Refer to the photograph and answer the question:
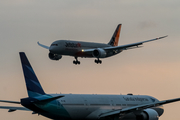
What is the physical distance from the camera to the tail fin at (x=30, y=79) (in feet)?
200

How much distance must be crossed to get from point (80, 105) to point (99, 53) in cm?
1339

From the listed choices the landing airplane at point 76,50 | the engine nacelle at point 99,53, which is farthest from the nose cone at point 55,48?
the engine nacelle at point 99,53

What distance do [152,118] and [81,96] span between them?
11.1 meters

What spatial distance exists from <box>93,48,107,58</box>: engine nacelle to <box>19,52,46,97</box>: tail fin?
838 inches

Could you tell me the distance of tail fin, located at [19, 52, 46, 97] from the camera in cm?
6103

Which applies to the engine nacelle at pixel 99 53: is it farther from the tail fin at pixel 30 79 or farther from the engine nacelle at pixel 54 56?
the tail fin at pixel 30 79

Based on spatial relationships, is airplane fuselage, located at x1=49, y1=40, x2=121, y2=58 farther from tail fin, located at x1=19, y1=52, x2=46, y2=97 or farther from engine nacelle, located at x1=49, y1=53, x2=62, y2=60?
tail fin, located at x1=19, y1=52, x2=46, y2=97

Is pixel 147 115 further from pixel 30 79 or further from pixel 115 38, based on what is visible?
pixel 115 38

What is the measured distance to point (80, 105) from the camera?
7138cm

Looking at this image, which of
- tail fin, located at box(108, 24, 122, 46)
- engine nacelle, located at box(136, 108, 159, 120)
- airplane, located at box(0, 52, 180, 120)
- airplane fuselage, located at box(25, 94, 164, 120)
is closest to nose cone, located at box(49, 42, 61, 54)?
airplane, located at box(0, 52, 180, 120)

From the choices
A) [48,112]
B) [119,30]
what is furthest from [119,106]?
[119,30]

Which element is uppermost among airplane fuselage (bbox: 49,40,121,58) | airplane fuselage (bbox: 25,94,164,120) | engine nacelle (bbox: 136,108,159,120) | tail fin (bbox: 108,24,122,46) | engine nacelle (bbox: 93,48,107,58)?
tail fin (bbox: 108,24,122,46)

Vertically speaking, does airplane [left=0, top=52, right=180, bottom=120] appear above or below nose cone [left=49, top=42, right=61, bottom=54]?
below

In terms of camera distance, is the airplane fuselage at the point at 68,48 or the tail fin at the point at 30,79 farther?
the airplane fuselage at the point at 68,48
